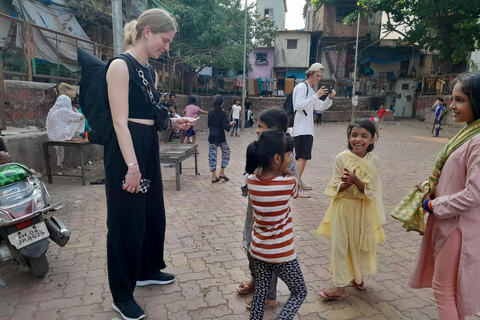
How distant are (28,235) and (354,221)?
2.73m

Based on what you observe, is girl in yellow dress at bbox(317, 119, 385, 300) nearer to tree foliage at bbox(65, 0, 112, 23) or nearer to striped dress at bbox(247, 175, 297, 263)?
striped dress at bbox(247, 175, 297, 263)

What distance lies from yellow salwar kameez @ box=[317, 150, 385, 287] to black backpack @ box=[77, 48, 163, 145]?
1622 millimetres

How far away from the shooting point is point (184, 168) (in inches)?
312

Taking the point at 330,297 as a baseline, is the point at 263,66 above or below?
above

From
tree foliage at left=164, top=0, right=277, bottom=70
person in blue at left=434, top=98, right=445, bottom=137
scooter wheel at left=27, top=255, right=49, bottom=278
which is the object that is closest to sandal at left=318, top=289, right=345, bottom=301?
scooter wheel at left=27, top=255, right=49, bottom=278

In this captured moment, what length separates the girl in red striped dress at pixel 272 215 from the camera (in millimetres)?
1931

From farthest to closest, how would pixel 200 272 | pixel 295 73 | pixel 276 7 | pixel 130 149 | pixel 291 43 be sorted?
pixel 276 7 → pixel 295 73 → pixel 291 43 → pixel 200 272 → pixel 130 149

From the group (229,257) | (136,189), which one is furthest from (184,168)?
(136,189)

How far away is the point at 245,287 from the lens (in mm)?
2711

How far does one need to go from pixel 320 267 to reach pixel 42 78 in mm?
7960

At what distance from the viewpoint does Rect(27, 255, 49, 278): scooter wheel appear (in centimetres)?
289

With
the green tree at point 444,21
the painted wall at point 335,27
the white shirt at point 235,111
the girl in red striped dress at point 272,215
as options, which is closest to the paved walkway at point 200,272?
the girl in red striped dress at point 272,215

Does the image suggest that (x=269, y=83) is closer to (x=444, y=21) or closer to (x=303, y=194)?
(x=444, y=21)

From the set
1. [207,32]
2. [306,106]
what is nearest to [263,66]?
[207,32]
